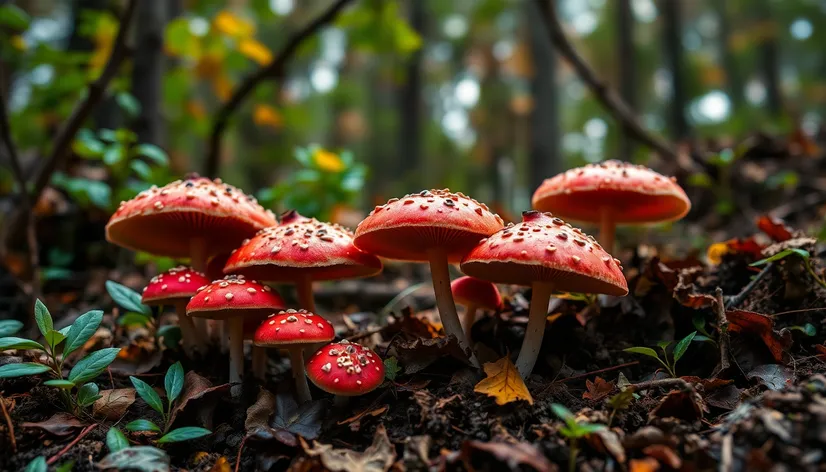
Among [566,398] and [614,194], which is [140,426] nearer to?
[566,398]

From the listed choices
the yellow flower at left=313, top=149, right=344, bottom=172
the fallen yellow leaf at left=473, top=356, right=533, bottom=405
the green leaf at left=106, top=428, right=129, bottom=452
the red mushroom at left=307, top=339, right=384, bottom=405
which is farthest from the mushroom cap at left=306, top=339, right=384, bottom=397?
the yellow flower at left=313, top=149, right=344, bottom=172

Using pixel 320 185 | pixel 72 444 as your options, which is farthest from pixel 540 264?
pixel 320 185

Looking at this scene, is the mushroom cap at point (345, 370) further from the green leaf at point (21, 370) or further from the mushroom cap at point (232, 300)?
the green leaf at point (21, 370)

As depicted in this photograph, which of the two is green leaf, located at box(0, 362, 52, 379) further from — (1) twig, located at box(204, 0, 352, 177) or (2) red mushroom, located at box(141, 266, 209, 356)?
(1) twig, located at box(204, 0, 352, 177)

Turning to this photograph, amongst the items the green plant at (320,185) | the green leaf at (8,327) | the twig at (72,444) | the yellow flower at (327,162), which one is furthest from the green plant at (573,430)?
the yellow flower at (327,162)

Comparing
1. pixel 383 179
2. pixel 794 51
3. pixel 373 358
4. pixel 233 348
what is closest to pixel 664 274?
pixel 373 358

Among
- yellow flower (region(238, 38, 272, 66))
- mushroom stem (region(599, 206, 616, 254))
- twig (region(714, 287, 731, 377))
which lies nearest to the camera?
twig (region(714, 287, 731, 377))
